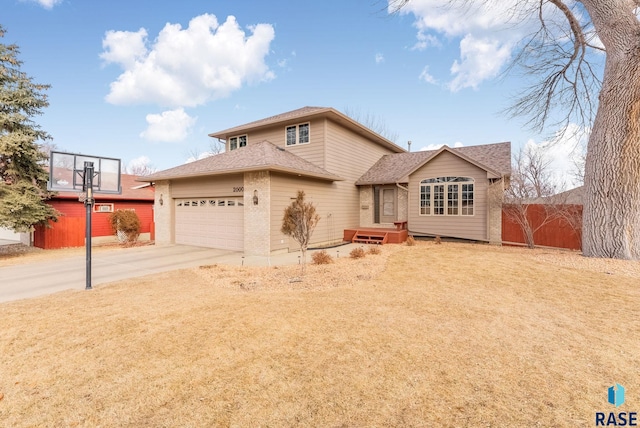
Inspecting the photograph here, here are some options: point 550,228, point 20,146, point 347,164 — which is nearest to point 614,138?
point 550,228

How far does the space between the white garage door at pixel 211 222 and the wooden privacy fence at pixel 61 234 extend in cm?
563

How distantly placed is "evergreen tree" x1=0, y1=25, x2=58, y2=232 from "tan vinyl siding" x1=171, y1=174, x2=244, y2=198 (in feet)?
18.5

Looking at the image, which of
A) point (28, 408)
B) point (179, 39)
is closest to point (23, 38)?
point (179, 39)

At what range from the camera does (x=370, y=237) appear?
45.7ft

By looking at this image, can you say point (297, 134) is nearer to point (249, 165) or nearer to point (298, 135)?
point (298, 135)

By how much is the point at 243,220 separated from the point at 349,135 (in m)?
7.90

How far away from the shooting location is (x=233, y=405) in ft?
8.24

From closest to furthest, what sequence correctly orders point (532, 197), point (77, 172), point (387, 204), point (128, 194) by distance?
point (77, 172)
point (532, 197)
point (387, 204)
point (128, 194)

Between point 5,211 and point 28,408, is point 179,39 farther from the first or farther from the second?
point 28,408

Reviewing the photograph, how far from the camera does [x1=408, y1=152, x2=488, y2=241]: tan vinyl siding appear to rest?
1281 centimetres

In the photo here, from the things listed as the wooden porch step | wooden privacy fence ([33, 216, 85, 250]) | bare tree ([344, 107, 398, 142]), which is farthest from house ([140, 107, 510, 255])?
bare tree ([344, 107, 398, 142])

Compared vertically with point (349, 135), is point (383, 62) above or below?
above

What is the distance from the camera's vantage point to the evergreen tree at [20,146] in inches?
458

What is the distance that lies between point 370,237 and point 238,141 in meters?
9.85
